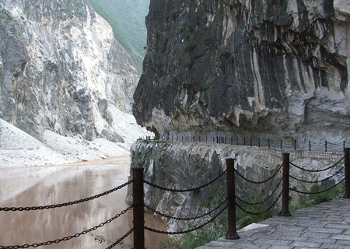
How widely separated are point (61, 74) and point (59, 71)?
1011mm

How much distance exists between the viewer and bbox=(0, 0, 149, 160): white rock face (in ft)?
282

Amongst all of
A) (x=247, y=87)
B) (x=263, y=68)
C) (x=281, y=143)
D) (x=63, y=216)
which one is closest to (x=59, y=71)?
(x=63, y=216)

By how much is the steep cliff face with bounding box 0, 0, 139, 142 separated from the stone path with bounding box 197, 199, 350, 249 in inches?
3200

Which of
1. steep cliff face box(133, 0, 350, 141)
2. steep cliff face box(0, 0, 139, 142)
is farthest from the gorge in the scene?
steep cliff face box(0, 0, 139, 142)

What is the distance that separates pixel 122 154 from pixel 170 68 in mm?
68096

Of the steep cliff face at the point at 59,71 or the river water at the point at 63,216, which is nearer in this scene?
the river water at the point at 63,216

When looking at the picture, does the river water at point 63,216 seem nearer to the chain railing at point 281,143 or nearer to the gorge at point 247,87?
the gorge at point 247,87

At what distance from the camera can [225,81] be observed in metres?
23.9

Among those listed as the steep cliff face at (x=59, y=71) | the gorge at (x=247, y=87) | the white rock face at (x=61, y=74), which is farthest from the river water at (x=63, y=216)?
the steep cliff face at (x=59, y=71)

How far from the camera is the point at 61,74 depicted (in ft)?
323

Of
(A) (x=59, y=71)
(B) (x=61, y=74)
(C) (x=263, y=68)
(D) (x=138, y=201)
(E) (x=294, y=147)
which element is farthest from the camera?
(B) (x=61, y=74)

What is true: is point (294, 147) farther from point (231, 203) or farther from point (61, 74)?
point (61, 74)

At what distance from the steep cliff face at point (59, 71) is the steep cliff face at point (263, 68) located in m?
62.1

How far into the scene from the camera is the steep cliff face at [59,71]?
8594cm
